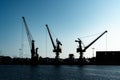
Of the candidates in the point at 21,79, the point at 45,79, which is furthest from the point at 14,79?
the point at 45,79

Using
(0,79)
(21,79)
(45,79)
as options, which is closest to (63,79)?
(45,79)

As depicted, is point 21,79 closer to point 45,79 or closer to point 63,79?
point 45,79

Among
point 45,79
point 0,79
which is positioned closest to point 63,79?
point 45,79

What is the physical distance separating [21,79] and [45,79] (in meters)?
7.83

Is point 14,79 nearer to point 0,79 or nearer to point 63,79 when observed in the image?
point 0,79

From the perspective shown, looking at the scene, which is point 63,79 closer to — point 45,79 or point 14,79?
point 45,79

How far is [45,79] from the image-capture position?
82.6 m

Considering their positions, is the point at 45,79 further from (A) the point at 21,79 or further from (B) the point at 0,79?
(B) the point at 0,79

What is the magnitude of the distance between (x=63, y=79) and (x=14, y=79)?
1593 cm

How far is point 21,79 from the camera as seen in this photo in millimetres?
82375

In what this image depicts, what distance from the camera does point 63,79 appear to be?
82.4 metres

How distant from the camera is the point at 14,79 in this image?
269ft

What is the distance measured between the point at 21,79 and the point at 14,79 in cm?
225

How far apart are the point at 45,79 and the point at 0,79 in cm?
1446
